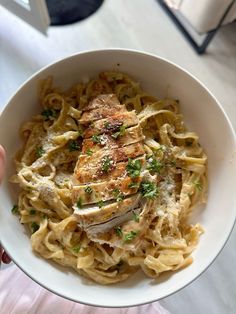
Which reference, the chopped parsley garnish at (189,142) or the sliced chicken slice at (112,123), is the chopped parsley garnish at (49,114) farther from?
the chopped parsley garnish at (189,142)

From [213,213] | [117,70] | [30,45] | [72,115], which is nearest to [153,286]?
[213,213]

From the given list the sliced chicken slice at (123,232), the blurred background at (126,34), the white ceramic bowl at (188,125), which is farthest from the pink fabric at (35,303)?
the blurred background at (126,34)

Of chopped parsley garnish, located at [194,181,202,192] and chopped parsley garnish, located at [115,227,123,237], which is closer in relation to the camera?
chopped parsley garnish, located at [115,227,123,237]

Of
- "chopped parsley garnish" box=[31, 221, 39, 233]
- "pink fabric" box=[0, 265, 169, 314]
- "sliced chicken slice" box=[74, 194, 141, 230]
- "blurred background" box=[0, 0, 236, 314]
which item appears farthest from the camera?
"blurred background" box=[0, 0, 236, 314]

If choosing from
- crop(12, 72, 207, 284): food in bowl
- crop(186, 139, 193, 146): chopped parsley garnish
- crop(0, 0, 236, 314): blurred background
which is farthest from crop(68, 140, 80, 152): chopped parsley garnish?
crop(0, 0, 236, 314): blurred background

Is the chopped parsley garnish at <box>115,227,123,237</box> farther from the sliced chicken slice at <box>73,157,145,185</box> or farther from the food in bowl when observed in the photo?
the sliced chicken slice at <box>73,157,145,185</box>

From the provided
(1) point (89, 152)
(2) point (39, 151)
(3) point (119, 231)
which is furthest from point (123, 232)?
(2) point (39, 151)
